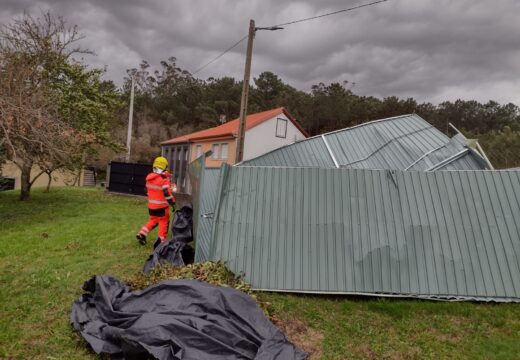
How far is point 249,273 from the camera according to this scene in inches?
204

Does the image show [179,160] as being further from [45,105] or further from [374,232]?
[374,232]

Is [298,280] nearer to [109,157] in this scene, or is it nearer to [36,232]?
[36,232]

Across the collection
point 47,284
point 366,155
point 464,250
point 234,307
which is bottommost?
point 47,284

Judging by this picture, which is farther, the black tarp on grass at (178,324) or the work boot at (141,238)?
the work boot at (141,238)

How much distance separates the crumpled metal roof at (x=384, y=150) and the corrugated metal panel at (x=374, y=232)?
7.07 ft

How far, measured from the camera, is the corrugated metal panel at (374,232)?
16.5 ft

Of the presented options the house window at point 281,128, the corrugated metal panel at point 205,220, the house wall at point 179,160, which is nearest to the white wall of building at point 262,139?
the house window at point 281,128

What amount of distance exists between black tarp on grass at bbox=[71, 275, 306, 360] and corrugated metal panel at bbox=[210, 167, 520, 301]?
4.89 ft

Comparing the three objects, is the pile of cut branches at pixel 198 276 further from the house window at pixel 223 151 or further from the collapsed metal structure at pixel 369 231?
the house window at pixel 223 151

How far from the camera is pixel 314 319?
4453mm

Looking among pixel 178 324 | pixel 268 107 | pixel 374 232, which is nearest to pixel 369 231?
pixel 374 232

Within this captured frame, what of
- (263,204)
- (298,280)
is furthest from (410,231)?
(263,204)

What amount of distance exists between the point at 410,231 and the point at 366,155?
3.83 meters

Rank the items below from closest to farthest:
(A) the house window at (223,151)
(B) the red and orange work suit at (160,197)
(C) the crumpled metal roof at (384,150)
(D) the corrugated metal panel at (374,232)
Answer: (D) the corrugated metal panel at (374,232)
(B) the red and orange work suit at (160,197)
(C) the crumpled metal roof at (384,150)
(A) the house window at (223,151)
